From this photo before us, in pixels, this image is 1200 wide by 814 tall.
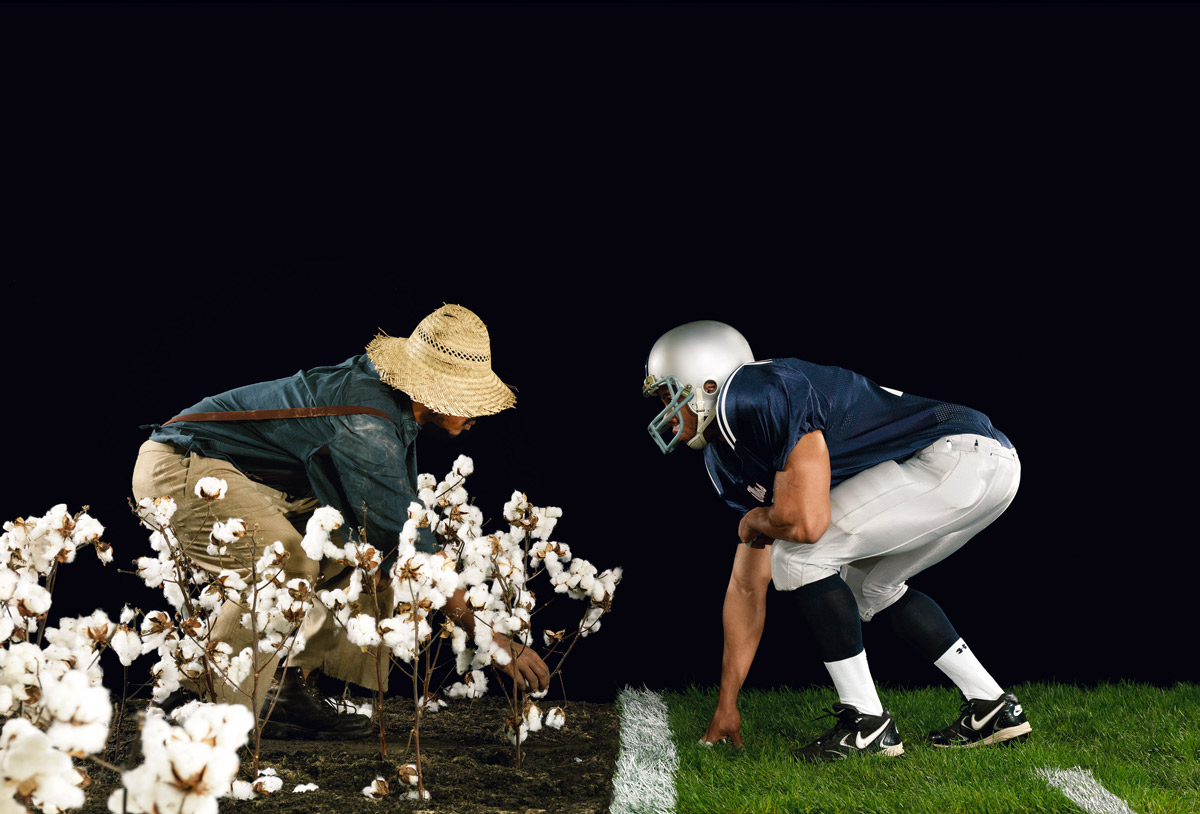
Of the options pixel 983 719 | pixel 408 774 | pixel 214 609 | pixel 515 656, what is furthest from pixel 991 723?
pixel 214 609

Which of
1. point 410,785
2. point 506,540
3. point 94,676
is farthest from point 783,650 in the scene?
point 94,676

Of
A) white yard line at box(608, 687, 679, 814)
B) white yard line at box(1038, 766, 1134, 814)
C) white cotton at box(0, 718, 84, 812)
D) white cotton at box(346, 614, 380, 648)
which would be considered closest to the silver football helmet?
white yard line at box(608, 687, 679, 814)

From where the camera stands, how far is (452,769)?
10.3 feet

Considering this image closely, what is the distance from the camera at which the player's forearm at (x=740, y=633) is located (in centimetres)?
365

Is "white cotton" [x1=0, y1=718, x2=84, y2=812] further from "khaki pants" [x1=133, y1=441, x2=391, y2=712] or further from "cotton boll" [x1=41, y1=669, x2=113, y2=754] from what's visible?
"khaki pants" [x1=133, y1=441, x2=391, y2=712]

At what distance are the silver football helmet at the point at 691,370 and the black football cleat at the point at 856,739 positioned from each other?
3.26 ft

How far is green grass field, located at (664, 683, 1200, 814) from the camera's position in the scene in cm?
280

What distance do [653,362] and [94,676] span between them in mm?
1827

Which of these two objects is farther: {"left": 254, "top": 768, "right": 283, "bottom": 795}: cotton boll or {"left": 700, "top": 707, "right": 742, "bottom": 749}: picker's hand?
{"left": 700, "top": 707, "right": 742, "bottom": 749}: picker's hand

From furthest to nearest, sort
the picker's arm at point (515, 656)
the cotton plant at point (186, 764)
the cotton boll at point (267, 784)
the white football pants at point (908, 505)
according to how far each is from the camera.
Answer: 1. the white football pants at point (908, 505)
2. the picker's arm at point (515, 656)
3. the cotton boll at point (267, 784)
4. the cotton plant at point (186, 764)

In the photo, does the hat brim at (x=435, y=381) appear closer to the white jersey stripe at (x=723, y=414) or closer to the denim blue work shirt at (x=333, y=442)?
the denim blue work shirt at (x=333, y=442)

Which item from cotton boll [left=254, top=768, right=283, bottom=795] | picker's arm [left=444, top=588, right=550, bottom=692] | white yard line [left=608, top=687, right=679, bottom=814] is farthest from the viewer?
picker's arm [left=444, top=588, right=550, bottom=692]

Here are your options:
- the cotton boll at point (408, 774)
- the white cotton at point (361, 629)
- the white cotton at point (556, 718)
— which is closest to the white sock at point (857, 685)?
the white cotton at point (556, 718)

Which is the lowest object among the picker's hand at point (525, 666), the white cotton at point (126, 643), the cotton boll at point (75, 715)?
the picker's hand at point (525, 666)
